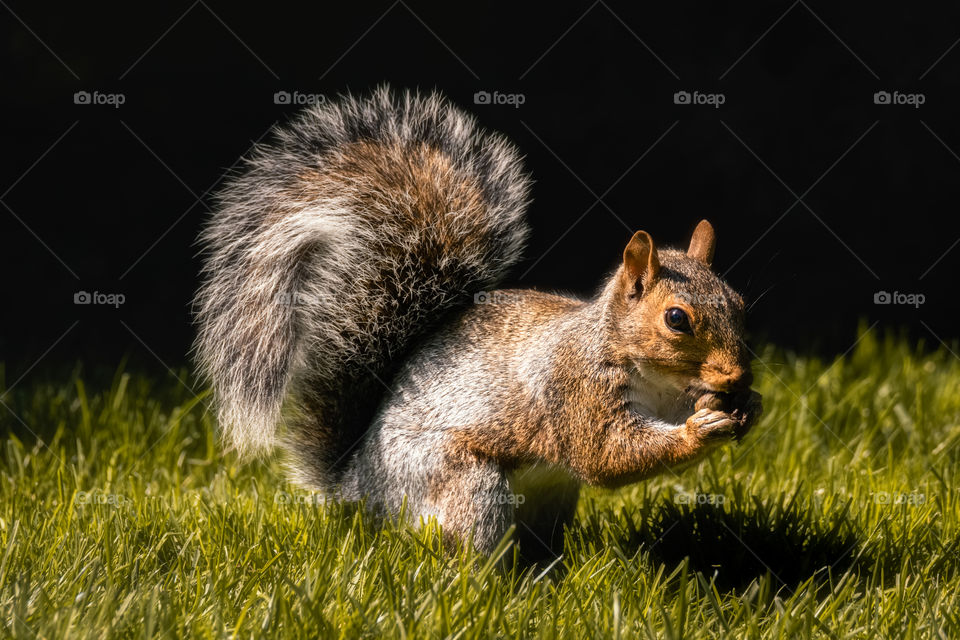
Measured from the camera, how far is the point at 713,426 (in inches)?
64.9

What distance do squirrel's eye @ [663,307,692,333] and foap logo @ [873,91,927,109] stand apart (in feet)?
7.68

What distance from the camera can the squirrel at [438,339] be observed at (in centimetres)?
176

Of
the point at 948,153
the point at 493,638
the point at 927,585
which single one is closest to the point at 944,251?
the point at 948,153

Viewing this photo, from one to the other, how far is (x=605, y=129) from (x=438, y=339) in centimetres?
193

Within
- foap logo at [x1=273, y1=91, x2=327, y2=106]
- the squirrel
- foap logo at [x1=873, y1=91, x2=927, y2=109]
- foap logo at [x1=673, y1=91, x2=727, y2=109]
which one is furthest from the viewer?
foap logo at [x1=873, y1=91, x2=927, y2=109]

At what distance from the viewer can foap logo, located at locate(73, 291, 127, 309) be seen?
345 centimetres

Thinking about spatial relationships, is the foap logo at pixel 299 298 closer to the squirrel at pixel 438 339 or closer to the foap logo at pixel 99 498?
the squirrel at pixel 438 339

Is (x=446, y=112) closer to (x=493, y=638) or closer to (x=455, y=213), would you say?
(x=455, y=213)

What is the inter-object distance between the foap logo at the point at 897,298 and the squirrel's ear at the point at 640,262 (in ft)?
6.82

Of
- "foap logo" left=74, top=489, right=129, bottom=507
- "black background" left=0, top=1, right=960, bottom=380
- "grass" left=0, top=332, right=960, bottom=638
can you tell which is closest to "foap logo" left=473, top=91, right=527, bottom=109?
"black background" left=0, top=1, right=960, bottom=380

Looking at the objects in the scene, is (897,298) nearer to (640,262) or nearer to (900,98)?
(900,98)

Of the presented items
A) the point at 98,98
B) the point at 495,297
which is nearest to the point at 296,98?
the point at 98,98

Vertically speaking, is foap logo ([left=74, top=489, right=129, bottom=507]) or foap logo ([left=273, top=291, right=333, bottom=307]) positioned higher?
foap logo ([left=273, top=291, right=333, bottom=307])

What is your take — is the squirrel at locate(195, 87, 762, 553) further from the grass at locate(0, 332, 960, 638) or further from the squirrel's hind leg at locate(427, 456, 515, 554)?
the grass at locate(0, 332, 960, 638)
